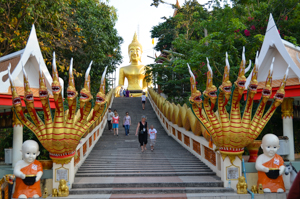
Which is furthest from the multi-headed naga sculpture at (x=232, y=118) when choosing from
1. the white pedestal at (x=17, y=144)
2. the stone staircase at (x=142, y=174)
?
the white pedestal at (x=17, y=144)

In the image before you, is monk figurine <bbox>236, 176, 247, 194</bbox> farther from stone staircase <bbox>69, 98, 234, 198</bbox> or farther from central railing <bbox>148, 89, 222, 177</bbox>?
central railing <bbox>148, 89, 222, 177</bbox>

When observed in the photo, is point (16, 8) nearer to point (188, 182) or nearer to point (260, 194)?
point (188, 182)

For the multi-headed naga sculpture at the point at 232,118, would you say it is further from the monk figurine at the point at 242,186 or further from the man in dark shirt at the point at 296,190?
the man in dark shirt at the point at 296,190

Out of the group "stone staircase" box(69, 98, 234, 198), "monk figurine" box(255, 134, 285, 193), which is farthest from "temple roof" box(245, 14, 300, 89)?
"stone staircase" box(69, 98, 234, 198)

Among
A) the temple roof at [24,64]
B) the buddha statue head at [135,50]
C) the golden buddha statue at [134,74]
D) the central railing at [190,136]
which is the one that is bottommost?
the central railing at [190,136]

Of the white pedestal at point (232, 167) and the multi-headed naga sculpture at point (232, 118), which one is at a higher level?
the multi-headed naga sculpture at point (232, 118)

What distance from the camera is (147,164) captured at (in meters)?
10.6

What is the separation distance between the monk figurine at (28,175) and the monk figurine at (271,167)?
227 inches

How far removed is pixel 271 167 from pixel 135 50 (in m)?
29.9

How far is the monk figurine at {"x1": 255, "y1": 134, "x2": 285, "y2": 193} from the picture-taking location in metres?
8.02

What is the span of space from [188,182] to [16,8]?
33.3ft

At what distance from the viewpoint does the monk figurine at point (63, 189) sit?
26.0 feet

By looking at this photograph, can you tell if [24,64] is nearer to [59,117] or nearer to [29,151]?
[59,117]

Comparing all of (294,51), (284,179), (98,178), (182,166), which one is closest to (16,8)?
(98,178)
